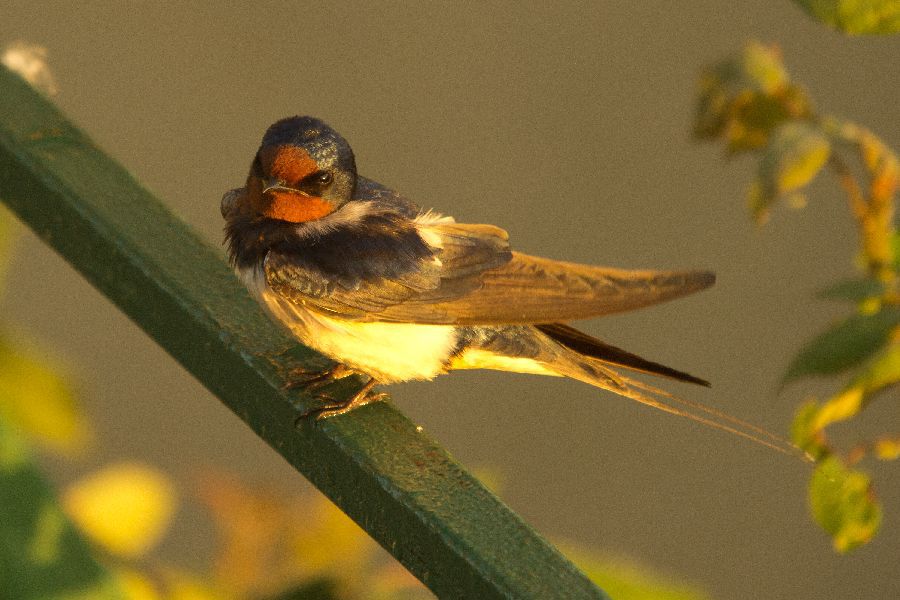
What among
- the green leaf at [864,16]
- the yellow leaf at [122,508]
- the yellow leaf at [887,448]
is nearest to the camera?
the green leaf at [864,16]

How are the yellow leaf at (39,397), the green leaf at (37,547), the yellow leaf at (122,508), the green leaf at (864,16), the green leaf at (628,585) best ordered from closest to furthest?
the green leaf at (864,16) < the green leaf at (37,547) < the green leaf at (628,585) < the yellow leaf at (122,508) < the yellow leaf at (39,397)

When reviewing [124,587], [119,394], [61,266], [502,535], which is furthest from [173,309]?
[61,266]

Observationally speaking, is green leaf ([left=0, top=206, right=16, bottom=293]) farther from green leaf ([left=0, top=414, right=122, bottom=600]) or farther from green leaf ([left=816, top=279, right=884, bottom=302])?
green leaf ([left=816, top=279, right=884, bottom=302])

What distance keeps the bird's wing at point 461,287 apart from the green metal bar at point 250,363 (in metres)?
0.09

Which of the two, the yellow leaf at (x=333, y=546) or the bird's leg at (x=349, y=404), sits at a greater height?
the bird's leg at (x=349, y=404)

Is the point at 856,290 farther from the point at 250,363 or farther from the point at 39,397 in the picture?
the point at 39,397

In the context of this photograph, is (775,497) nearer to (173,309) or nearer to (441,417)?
(441,417)

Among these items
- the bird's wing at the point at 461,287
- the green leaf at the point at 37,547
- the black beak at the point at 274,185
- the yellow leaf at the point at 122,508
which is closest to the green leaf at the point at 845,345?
the bird's wing at the point at 461,287

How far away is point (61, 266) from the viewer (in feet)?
14.0

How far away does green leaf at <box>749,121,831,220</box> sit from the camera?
3.99 feet

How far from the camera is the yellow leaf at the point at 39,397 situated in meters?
1.84

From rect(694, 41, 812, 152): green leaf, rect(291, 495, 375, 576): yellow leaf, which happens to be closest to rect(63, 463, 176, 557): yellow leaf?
rect(291, 495, 375, 576): yellow leaf

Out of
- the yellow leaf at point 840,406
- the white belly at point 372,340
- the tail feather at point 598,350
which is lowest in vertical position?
the white belly at point 372,340

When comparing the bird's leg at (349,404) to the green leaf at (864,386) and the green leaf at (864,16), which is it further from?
the green leaf at (864,16)
